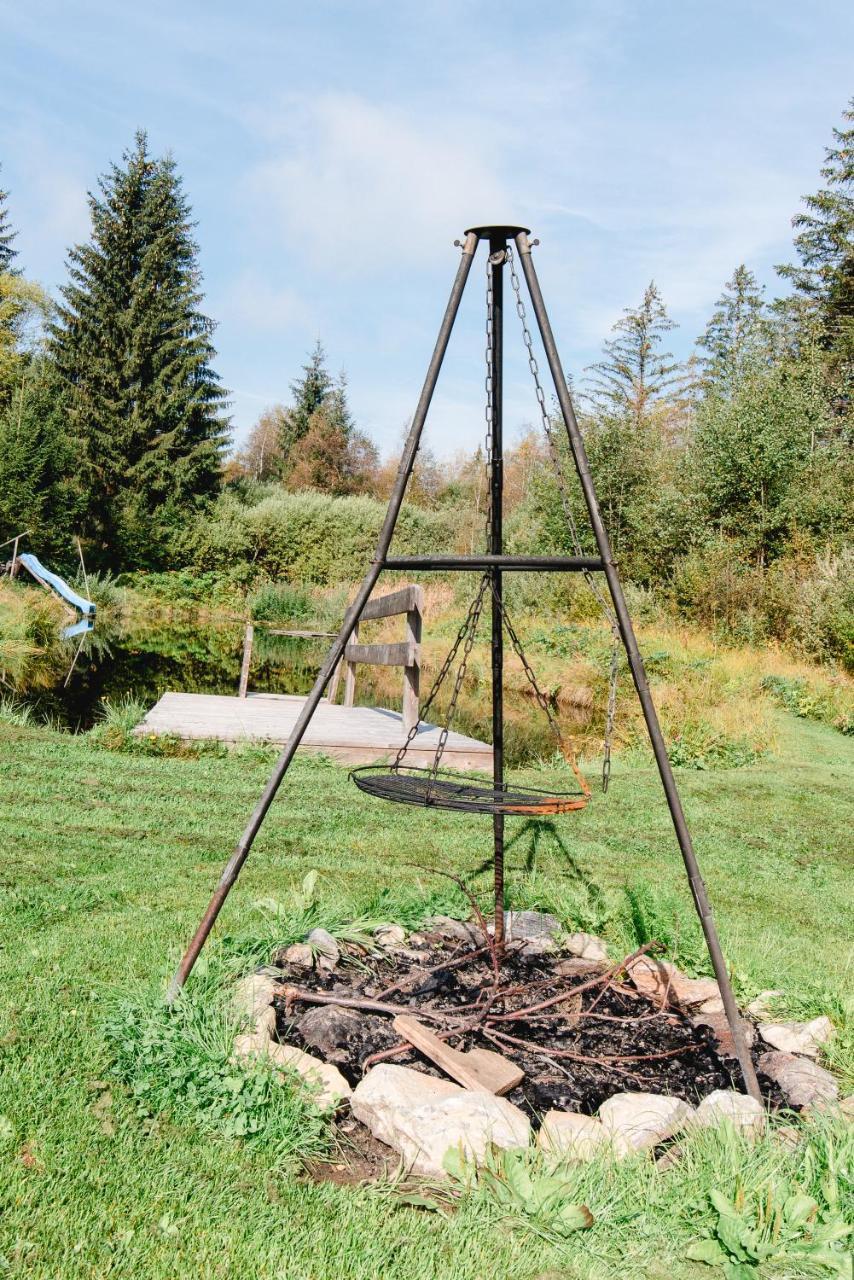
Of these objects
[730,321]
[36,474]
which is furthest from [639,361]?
[36,474]

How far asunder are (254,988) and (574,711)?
32.6 feet

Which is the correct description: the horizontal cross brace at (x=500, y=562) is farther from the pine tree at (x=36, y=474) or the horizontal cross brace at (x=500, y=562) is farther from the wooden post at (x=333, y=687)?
the pine tree at (x=36, y=474)

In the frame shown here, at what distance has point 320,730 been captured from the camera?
7.89 meters

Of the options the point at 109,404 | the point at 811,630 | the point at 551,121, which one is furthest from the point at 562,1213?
the point at 109,404

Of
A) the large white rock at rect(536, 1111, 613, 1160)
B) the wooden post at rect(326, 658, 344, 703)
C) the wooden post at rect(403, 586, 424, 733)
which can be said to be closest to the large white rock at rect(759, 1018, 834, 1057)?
the large white rock at rect(536, 1111, 613, 1160)

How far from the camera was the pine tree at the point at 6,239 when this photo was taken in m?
29.9

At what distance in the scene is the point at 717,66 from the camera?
12.9 ft

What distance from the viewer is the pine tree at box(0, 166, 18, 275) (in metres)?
29.9

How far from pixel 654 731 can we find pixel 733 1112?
967mm

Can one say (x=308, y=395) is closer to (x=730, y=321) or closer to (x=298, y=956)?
(x=730, y=321)

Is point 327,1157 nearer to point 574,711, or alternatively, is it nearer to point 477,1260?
point 477,1260

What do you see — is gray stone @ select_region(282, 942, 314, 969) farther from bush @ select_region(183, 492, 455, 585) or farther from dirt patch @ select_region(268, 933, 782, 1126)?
bush @ select_region(183, 492, 455, 585)

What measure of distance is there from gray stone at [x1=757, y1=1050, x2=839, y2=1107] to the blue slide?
1668cm

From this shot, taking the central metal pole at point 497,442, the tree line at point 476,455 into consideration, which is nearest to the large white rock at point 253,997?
the central metal pole at point 497,442
